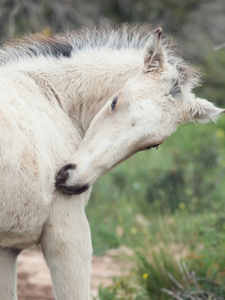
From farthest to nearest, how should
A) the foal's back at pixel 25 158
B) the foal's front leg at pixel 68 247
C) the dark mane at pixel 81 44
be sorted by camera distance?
the dark mane at pixel 81 44 < the foal's front leg at pixel 68 247 < the foal's back at pixel 25 158

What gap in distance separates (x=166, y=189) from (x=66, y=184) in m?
4.50

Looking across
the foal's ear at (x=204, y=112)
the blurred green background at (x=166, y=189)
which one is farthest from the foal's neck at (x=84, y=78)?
the blurred green background at (x=166, y=189)

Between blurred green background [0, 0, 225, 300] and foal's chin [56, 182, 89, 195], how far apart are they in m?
1.47

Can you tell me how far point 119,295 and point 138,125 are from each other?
2.16m

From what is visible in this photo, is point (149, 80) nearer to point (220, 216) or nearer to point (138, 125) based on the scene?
point (138, 125)

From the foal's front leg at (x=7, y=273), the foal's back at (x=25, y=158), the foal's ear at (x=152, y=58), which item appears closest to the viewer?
the foal's back at (x=25, y=158)

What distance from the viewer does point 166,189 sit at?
802 cm

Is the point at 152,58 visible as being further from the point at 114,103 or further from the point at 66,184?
the point at 66,184

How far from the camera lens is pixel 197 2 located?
9.58 m

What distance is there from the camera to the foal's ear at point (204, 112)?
4.09 metres

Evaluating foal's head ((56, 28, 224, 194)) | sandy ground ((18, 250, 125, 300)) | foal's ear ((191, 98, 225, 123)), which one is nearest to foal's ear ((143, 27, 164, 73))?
foal's head ((56, 28, 224, 194))

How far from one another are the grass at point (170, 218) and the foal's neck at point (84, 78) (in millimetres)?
616

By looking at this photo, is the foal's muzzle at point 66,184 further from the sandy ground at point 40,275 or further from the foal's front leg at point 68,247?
the sandy ground at point 40,275

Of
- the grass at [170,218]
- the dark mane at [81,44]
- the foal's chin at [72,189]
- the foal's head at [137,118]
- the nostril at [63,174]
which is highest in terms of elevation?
the dark mane at [81,44]
